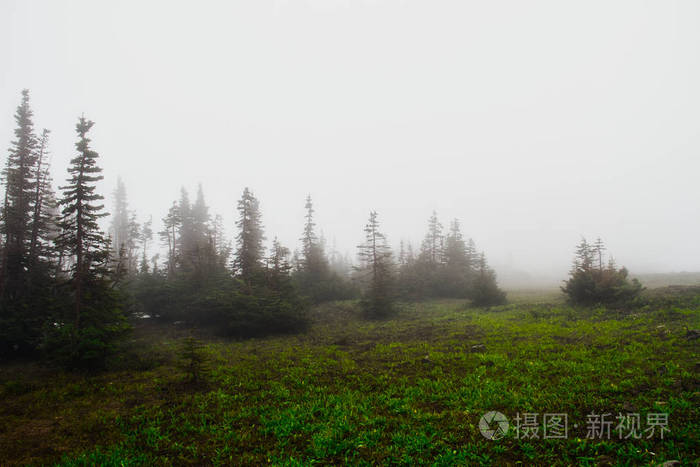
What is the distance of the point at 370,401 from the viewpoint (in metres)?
9.39

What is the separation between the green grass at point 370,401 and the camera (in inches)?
264

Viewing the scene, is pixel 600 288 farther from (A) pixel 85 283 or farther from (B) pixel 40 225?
(B) pixel 40 225

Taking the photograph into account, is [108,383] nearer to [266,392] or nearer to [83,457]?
[83,457]

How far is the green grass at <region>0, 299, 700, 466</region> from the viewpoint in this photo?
6.71m

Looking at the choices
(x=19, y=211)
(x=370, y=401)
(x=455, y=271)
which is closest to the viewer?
(x=370, y=401)

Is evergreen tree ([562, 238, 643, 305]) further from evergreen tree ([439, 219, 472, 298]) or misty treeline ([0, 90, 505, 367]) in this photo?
→ evergreen tree ([439, 219, 472, 298])

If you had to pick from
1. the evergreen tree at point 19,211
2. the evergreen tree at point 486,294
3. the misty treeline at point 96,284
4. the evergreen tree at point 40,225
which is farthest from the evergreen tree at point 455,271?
the evergreen tree at point 19,211

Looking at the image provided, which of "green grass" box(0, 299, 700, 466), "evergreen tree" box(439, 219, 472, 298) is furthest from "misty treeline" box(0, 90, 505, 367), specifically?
"green grass" box(0, 299, 700, 466)

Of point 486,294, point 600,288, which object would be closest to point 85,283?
point 486,294

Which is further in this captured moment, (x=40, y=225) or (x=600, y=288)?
(x=600, y=288)

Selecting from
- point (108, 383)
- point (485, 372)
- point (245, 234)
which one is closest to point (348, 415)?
point (485, 372)

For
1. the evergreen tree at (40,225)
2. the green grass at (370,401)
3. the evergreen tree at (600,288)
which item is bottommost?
the green grass at (370,401)

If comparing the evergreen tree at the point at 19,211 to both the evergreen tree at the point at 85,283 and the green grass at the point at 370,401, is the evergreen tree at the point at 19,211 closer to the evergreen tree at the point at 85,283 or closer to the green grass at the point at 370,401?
the evergreen tree at the point at 85,283

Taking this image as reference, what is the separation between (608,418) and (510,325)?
13106 millimetres
